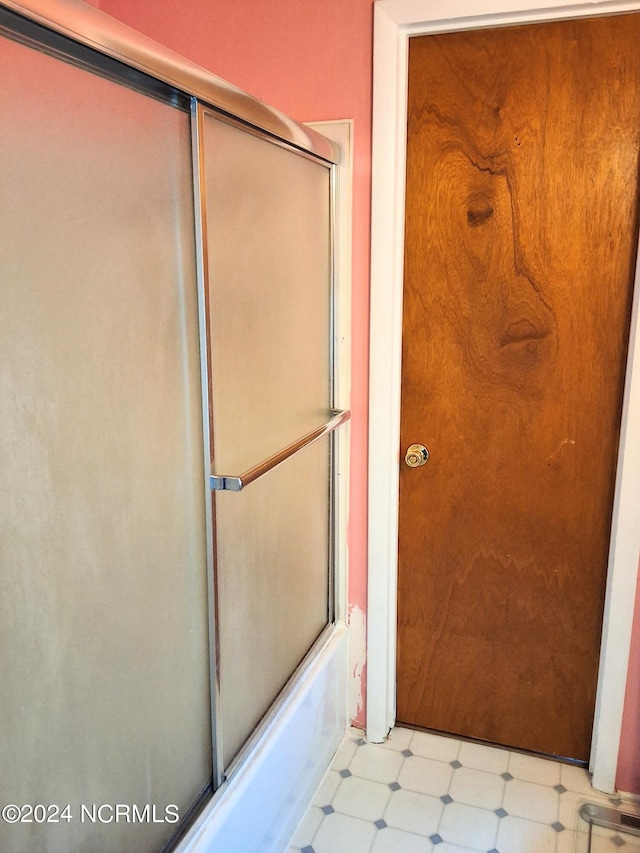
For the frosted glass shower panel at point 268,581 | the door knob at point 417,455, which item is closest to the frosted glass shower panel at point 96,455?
the frosted glass shower panel at point 268,581

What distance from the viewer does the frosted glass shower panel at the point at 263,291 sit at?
1197 mm

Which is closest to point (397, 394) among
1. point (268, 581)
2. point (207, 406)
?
point (268, 581)

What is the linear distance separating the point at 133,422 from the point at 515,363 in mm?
1047

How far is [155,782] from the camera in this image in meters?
1.13

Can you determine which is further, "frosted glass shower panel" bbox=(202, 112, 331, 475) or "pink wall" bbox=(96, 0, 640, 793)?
"pink wall" bbox=(96, 0, 640, 793)

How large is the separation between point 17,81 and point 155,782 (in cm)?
105

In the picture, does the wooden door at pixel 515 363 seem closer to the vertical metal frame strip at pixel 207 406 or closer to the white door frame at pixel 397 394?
the white door frame at pixel 397 394

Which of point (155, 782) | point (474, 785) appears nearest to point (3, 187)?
point (155, 782)

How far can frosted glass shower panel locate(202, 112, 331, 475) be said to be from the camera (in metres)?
1.20

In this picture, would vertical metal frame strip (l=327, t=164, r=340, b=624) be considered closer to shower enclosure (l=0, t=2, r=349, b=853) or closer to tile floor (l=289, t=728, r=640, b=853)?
shower enclosure (l=0, t=2, r=349, b=853)

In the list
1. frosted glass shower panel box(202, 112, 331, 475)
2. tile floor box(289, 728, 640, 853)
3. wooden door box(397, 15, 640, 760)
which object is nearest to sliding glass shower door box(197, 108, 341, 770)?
frosted glass shower panel box(202, 112, 331, 475)

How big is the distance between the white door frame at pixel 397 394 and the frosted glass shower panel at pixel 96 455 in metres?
0.70

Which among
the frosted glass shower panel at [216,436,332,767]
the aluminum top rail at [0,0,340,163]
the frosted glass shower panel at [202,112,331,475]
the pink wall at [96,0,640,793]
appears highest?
the pink wall at [96,0,640,793]

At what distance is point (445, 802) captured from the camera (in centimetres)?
175
